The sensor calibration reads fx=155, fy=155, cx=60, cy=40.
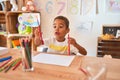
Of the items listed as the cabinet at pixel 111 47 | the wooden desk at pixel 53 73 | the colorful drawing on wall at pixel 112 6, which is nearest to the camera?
the wooden desk at pixel 53 73

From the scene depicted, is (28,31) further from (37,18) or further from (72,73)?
(72,73)

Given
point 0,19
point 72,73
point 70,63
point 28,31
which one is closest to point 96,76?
point 72,73

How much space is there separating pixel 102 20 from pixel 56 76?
156 centimetres

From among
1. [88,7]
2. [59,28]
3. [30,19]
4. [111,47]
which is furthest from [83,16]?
[59,28]

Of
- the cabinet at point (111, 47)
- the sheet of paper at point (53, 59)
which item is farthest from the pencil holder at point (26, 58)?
the cabinet at point (111, 47)

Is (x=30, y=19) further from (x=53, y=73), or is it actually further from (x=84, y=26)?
(x=53, y=73)

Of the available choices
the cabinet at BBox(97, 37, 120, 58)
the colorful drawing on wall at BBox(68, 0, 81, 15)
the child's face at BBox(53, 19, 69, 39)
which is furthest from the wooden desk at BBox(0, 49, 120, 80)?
the colorful drawing on wall at BBox(68, 0, 81, 15)

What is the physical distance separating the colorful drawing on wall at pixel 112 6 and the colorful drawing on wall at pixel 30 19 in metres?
0.96

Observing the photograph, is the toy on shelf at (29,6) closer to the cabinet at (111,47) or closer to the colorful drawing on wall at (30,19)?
the colorful drawing on wall at (30,19)

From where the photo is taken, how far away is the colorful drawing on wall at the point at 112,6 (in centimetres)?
197

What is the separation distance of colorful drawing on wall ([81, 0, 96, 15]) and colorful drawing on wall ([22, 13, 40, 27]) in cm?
65

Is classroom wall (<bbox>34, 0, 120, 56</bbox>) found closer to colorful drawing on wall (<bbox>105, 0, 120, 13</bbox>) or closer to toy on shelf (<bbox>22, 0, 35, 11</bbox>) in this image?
colorful drawing on wall (<bbox>105, 0, 120, 13</bbox>)

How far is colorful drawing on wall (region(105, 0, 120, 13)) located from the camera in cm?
197

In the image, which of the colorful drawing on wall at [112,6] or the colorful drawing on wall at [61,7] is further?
the colorful drawing on wall at [61,7]
